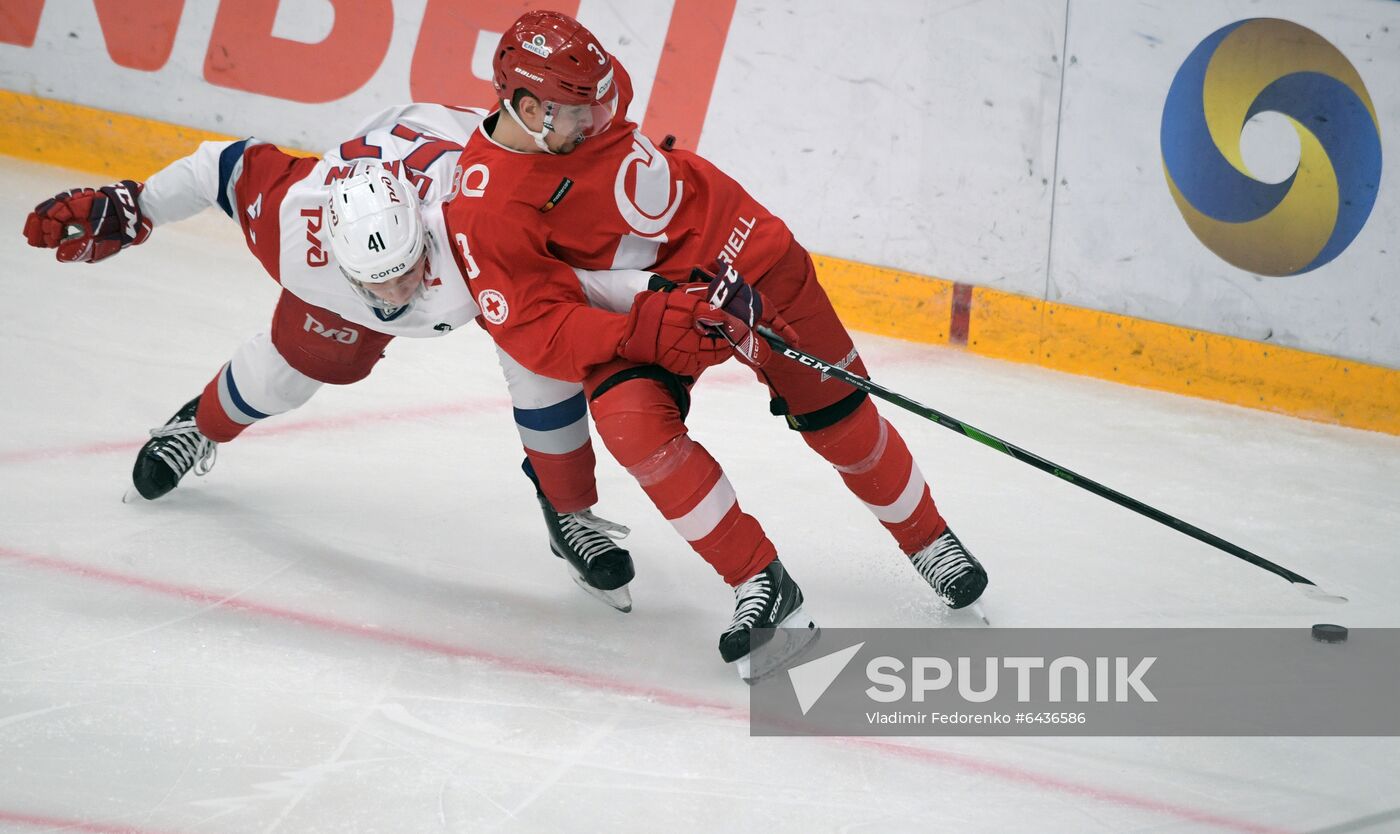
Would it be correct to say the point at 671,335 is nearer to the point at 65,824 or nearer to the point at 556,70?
the point at 556,70

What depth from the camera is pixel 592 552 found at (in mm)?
2982

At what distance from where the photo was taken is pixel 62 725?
2.39 meters

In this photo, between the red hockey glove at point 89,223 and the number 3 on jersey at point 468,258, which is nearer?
the number 3 on jersey at point 468,258

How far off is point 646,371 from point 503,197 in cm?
41

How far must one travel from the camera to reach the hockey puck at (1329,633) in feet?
9.84

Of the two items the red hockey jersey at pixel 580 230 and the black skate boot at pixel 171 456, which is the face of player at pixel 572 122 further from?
the black skate boot at pixel 171 456

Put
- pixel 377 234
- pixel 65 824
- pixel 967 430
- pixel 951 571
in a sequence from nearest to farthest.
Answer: pixel 65 824, pixel 377 234, pixel 967 430, pixel 951 571

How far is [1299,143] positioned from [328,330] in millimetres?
2875

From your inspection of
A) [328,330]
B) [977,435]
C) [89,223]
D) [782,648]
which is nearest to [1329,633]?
[977,435]

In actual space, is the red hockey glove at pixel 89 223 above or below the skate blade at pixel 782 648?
above

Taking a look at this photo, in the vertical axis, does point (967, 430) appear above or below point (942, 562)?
above

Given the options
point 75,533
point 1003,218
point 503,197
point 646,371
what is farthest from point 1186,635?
point 75,533

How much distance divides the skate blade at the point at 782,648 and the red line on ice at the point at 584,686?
0.29ft

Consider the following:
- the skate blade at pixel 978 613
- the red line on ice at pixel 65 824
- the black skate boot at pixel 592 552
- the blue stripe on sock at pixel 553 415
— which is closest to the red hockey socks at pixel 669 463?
the blue stripe on sock at pixel 553 415
